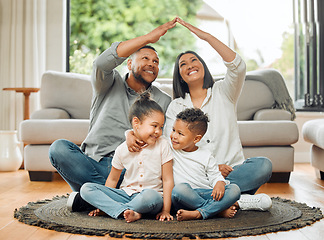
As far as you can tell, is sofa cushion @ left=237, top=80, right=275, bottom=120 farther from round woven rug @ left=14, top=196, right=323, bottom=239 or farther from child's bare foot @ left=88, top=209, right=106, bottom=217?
child's bare foot @ left=88, top=209, right=106, bottom=217

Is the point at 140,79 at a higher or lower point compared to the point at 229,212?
higher

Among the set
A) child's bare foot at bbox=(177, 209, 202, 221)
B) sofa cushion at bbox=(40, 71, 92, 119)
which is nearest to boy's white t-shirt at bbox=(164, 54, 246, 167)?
child's bare foot at bbox=(177, 209, 202, 221)

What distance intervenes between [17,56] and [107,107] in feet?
9.15

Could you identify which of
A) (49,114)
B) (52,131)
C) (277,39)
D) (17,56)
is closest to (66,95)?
(49,114)

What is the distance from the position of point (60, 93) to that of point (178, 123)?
6.86 ft

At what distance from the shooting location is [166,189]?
6.28ft

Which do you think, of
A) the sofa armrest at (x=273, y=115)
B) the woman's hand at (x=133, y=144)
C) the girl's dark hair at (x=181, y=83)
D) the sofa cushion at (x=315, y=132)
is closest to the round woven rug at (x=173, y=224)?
the woman's hand at (x=133, y=144)

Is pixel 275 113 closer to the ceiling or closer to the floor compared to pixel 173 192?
closer to the ceiling

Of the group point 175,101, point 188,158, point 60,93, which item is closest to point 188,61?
point 175,101

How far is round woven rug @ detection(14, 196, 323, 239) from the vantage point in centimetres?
166

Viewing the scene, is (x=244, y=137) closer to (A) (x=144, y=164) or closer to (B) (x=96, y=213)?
(A) (x=144, y=164)

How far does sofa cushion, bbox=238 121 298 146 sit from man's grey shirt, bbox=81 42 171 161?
1.08 meters

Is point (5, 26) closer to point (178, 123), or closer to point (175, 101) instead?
point (175, 101)

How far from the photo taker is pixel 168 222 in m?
1.82
